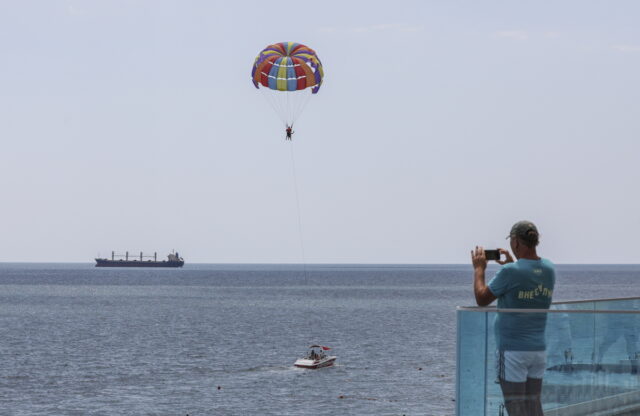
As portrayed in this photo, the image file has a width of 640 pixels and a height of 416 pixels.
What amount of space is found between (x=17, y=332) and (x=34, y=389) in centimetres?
3873

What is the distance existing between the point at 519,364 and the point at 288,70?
31676 millimetres

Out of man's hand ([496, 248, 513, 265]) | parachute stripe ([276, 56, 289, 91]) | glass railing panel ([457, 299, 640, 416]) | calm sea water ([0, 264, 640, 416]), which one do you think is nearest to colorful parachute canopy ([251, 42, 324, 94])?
parachute stripe ([276, 56, 289, 91])

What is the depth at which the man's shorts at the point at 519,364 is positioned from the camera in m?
7.74

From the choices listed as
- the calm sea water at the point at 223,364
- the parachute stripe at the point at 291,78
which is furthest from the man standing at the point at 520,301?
the parachute stripe at the point at 291,78

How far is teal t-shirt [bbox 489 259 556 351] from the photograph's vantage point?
24.8ft

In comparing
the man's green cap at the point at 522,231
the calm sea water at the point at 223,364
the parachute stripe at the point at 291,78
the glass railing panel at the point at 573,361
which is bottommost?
the calm sea water at the point at 223,364

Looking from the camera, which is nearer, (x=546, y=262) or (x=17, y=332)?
(x=546, y=262)

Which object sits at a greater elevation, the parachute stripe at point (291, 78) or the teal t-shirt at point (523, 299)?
the parachute stripe at point (291, 78)

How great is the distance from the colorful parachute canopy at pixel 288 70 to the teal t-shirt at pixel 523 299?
31.0 metres

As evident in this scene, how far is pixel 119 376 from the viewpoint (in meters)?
51.4

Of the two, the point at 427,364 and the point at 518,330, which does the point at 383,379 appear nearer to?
the point at 427,364

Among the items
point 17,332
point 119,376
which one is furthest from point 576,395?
point 17,332

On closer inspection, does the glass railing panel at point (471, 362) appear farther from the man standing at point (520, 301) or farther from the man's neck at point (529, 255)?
the man's neck at point (529, 255)

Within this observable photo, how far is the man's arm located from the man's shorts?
566 millimetres
